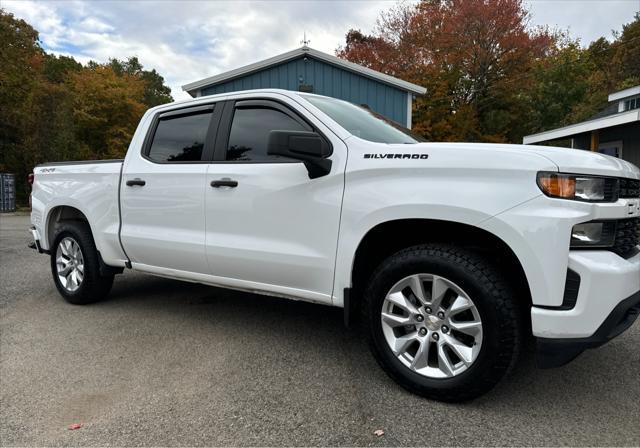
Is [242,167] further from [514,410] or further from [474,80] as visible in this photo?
[474,80]

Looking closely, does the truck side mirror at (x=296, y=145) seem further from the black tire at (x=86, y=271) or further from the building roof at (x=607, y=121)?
the building roof at (x=607, y=121)

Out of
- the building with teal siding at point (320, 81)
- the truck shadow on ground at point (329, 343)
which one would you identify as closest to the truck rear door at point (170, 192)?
the truck shadow on ground at point (329, 343)

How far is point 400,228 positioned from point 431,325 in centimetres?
62

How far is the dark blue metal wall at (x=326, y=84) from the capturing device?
39.8 feet

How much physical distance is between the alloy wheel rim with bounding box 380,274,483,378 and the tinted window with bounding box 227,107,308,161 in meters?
1.35

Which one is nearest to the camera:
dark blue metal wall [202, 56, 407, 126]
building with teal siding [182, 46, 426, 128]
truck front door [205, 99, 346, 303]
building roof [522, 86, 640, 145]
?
truck front door [205, 99, 346, 303]

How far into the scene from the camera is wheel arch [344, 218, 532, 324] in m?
2.56

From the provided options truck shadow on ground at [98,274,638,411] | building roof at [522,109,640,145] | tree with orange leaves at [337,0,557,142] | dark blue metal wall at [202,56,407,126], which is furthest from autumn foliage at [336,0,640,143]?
truck shadow on ground at [98,274,638,411]

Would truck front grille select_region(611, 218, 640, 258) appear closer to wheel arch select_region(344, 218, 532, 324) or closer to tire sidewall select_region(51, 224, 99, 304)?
wheel arch select_region(344, 218, 532, 324)

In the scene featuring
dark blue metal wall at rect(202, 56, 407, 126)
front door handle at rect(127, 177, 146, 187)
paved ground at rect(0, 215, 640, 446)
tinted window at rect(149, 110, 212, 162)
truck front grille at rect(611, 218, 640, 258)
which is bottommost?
paved ground at rect(0, 215, 640, 446)

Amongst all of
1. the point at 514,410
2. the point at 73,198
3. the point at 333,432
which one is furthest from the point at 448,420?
the point at 73,198

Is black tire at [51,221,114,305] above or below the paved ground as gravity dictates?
above

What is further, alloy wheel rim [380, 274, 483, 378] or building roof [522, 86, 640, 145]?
building roof [522, 86, 640, 145]

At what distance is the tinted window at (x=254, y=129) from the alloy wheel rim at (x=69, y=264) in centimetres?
218
